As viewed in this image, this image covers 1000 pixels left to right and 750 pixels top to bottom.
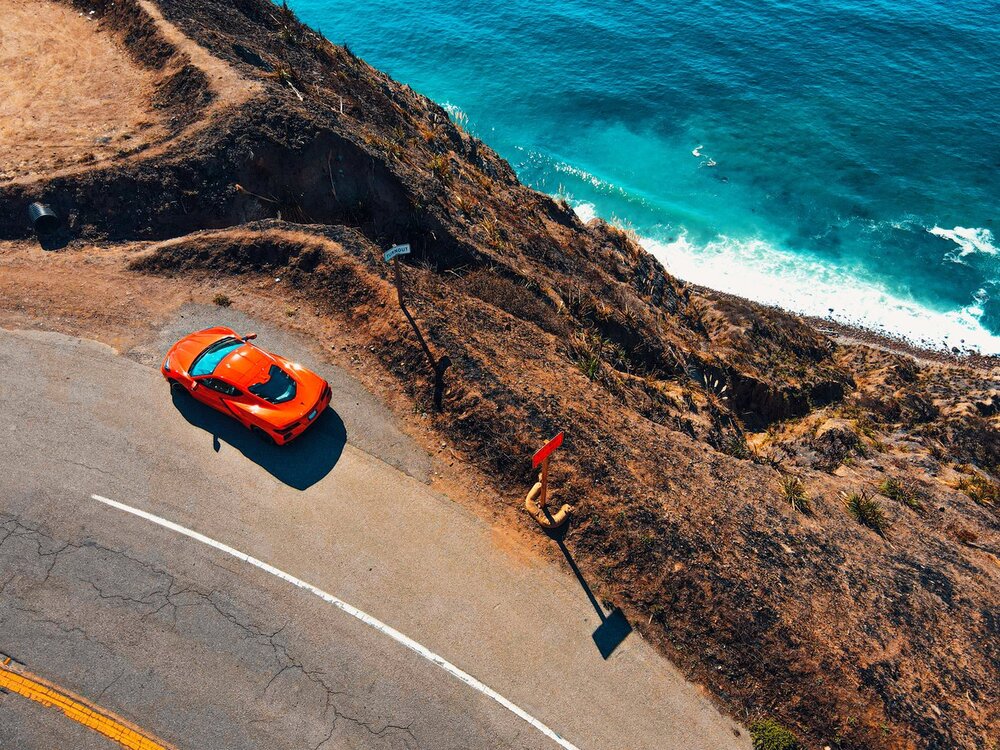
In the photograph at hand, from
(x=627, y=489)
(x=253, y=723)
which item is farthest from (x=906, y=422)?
(x=253, y=723)

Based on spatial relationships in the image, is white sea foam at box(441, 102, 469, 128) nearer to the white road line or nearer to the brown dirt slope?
the brown dirt slope

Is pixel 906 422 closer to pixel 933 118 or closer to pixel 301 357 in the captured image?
pixel 301 357

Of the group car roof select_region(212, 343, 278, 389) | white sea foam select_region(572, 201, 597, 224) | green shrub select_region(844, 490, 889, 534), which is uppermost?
car roof select_region(212, 343, 278, 389)

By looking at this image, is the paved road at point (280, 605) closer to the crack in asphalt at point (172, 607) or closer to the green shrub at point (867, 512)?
the crack in asphalt at point (172, 607)

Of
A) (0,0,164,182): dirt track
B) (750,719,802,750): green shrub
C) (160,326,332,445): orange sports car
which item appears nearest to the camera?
(750,719,802,750): green shrub

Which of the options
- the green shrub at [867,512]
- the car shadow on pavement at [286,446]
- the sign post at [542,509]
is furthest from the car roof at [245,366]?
the green shrub at [867,512]

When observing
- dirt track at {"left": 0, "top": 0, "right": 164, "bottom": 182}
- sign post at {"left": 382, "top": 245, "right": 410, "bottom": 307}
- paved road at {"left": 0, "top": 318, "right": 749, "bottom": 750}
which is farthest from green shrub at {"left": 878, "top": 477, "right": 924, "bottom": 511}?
dirt track at {"left": 0, "top": 0, "right": 164, "bottom": 182}
